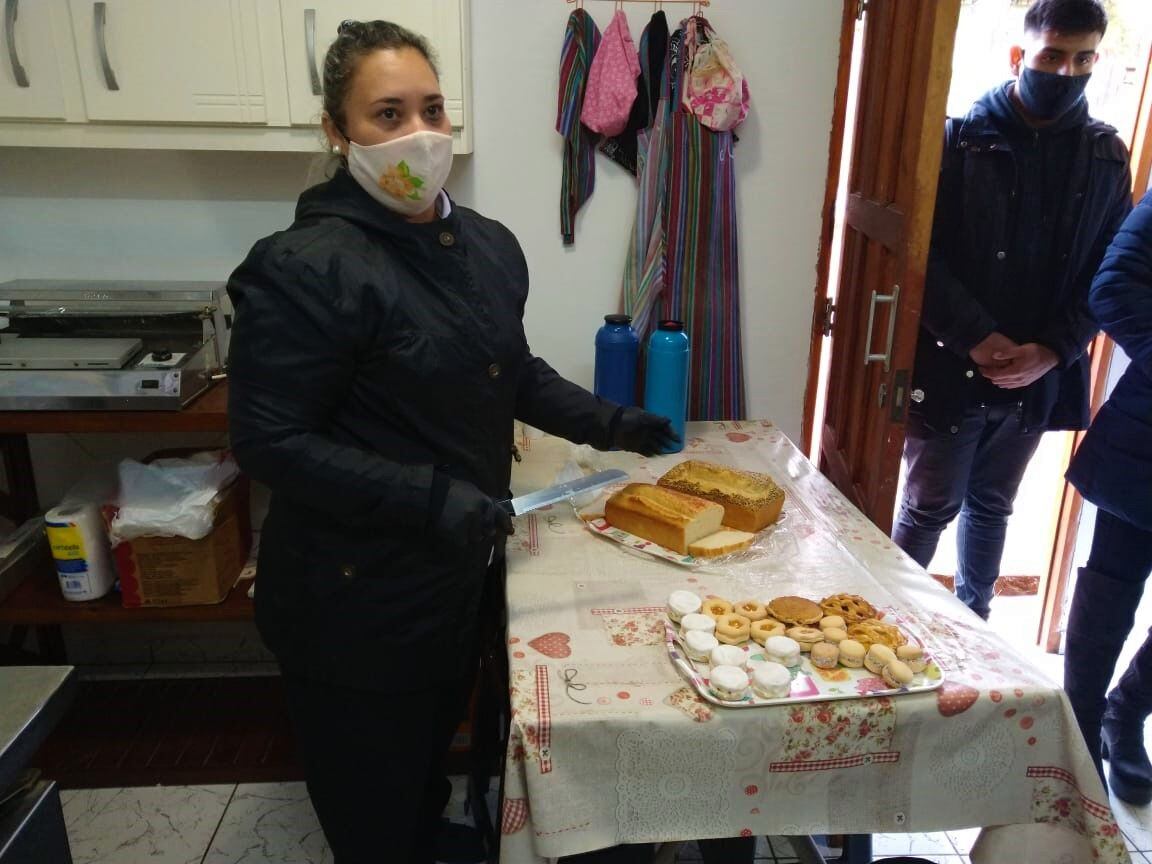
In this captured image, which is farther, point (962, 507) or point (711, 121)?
point (962, 507)

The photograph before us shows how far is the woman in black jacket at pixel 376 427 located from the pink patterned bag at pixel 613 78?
743mm

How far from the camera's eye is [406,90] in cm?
121

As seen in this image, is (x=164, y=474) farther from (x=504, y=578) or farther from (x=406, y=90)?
(x=406, y=90)

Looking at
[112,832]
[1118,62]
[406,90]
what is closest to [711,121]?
[406,90]

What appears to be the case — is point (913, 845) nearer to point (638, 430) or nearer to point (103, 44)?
point (638, 430)

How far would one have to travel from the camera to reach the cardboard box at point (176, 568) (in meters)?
1.88

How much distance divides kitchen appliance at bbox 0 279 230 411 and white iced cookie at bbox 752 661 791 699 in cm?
126

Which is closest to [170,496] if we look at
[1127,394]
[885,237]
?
[885,237]

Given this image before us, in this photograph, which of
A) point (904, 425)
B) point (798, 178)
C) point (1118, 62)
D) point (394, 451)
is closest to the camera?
point (394, 451)

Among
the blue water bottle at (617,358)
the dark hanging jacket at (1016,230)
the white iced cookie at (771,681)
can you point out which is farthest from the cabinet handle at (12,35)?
the dark hanging jacket at (1016,230)

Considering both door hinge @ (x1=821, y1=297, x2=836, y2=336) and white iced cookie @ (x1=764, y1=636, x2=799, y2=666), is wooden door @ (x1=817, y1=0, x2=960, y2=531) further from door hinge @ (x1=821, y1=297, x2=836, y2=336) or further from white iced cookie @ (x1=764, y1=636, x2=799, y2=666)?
white iced cookie @ (x1=764, y1=636, x2=799, y2=666)

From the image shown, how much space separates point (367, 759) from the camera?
136 cm

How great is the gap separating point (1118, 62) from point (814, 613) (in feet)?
6.61

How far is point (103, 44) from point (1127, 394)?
2183 millimetres
